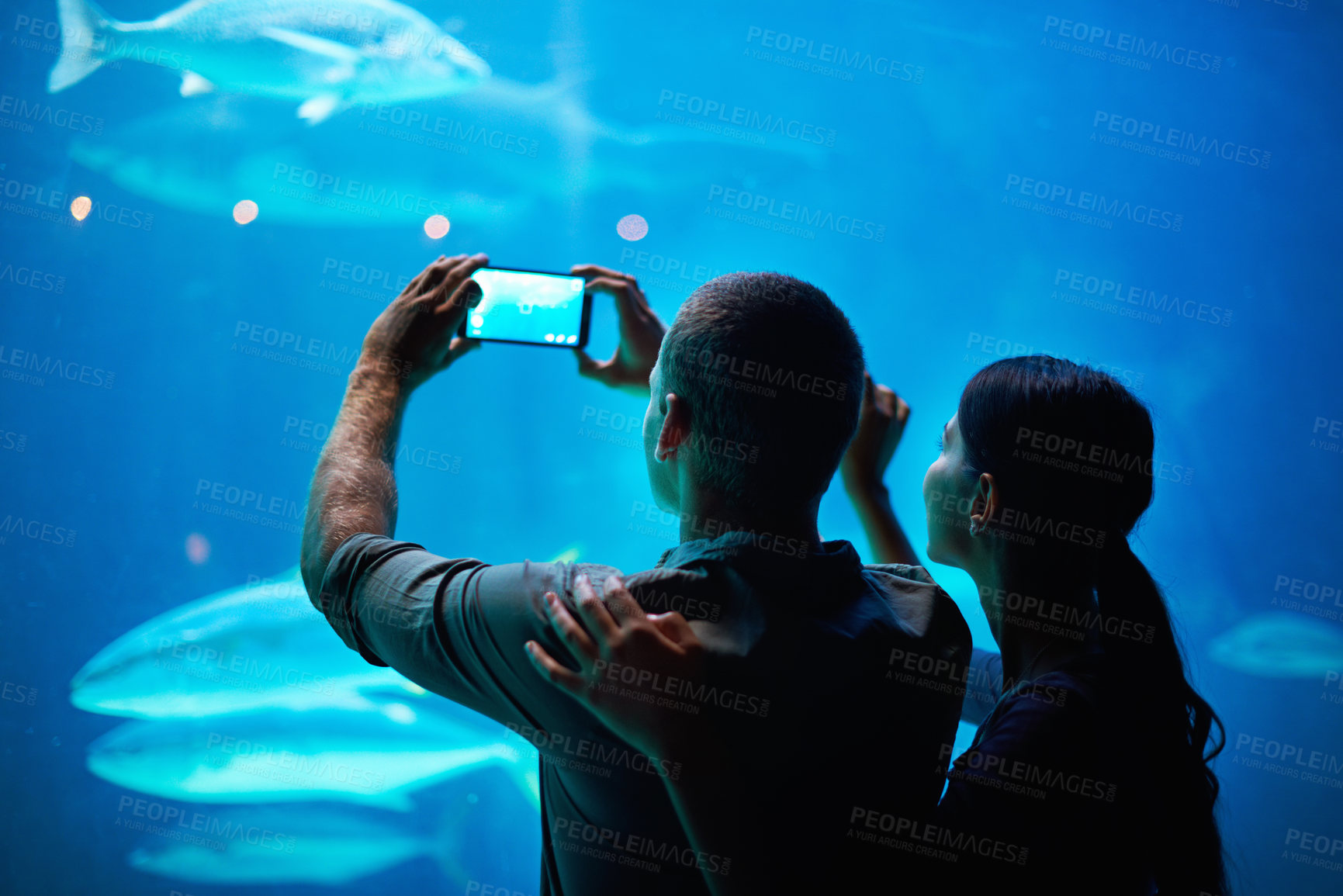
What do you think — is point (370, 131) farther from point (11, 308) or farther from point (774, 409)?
point (774, 409)

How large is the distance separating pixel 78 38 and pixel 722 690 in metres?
3.98

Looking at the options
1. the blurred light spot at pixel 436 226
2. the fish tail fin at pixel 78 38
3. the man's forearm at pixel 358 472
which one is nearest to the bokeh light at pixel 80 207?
the fish tail fin at pixel 78 38

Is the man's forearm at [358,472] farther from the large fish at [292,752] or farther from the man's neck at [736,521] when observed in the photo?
the large fish at [292,752]

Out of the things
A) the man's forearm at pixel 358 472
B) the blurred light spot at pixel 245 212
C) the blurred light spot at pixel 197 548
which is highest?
the blurred light spot at pixel 245 212

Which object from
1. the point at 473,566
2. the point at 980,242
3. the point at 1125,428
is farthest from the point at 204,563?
the point at 980,242

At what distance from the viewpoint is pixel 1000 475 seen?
49.8 inches

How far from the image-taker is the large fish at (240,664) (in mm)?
2871

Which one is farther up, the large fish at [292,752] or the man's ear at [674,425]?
the man's ear at [674,425]

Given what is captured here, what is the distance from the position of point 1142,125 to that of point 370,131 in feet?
12.1

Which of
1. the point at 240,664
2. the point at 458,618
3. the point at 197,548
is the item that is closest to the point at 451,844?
the point at 240,664

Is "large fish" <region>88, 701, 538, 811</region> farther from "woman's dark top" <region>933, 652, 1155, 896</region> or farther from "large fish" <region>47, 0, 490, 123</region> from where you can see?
"large fish" <region>47, 0, 490, 123</region>

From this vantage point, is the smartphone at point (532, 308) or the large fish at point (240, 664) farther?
the large fish at point (240, 664)

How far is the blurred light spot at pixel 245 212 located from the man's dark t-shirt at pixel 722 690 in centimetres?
319

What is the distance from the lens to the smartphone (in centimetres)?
158
